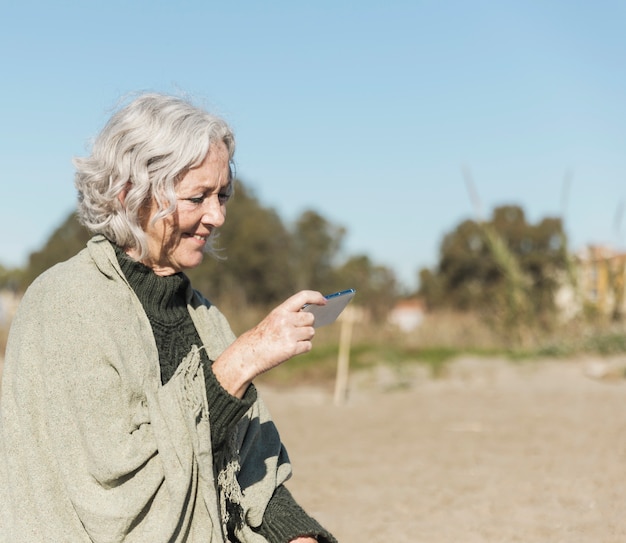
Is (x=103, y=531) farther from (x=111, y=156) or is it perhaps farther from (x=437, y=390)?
(x=437, y=390)

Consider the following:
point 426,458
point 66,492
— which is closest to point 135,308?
point 66,492

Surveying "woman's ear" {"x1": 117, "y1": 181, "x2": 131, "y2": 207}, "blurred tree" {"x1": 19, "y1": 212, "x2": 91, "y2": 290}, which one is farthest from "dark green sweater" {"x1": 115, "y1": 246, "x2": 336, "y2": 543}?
"blurred tree" {"x1": 19, "y1": 212, "x2": 91, "y2": 290}

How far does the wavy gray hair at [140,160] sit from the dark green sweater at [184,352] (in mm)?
98

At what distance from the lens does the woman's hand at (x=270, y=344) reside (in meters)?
2.05

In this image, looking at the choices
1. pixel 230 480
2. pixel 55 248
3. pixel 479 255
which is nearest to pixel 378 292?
pixel 479 255

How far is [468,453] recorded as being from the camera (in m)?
7.25

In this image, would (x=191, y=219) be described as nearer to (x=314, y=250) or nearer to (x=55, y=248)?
(x=314, y=250)

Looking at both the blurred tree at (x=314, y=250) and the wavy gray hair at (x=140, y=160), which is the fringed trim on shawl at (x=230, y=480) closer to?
the wavy gray hair at (x=140, y=160)

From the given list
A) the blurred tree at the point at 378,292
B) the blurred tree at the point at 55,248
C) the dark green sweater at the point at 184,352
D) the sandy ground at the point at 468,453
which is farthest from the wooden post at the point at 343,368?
the blurred tree at the point at 55,248

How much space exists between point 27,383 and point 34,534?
350 millimetres

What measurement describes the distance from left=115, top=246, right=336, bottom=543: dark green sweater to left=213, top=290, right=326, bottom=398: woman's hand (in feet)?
0.14

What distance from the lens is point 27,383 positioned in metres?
2.10

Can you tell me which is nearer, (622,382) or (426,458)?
(426,458)

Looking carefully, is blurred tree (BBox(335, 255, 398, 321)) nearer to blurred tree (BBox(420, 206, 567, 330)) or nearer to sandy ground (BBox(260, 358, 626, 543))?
sandy ground (BBox(260, 358, 626, 543))
